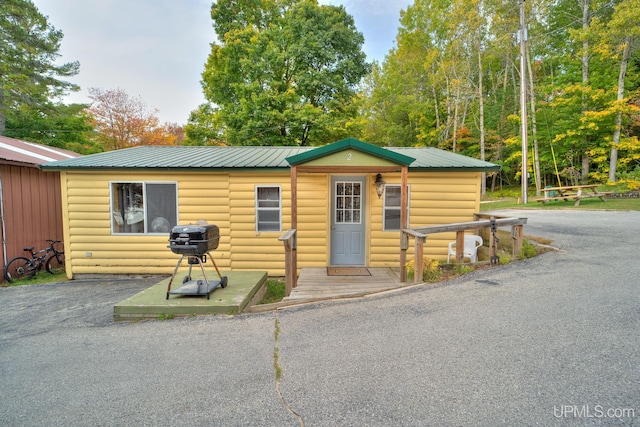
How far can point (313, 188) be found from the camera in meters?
6.72

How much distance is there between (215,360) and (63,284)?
19.5 feet

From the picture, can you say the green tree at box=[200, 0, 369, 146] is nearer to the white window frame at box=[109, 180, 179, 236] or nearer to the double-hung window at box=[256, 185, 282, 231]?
the double-hung window at box=[256, 185, 282, 231]

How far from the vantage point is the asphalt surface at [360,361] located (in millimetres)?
2033

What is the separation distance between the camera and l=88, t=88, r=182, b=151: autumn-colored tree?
19094 millimetres

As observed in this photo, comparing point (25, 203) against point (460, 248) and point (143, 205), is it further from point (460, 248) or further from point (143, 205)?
point (460, 248)

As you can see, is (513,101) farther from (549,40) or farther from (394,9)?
(394,9)

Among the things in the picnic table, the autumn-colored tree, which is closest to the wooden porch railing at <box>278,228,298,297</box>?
the picnic table

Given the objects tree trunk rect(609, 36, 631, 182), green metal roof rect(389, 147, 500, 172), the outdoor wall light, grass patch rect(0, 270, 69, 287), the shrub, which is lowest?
grass patch rect(0, 270, 69, 287)

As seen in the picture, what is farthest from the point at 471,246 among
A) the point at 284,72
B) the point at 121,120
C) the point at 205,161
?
the point at 121,120

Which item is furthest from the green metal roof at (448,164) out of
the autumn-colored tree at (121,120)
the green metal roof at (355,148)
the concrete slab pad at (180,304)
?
the autumn-colored tree at (121,120)

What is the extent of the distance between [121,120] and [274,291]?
66.0 feet

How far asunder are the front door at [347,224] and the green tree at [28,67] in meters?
17.1

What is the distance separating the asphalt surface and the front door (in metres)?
2.46

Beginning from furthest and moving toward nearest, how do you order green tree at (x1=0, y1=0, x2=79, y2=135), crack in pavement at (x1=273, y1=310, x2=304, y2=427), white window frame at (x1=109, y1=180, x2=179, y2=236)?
1. green tree at (x1=0, y1=0, x2=79, y2=135)
2. white window frame at (x1=109, y1=180, x2=179, y2=236)
3. crack in pavement at (x1=273, y1=310, x2=304, y2=427)
